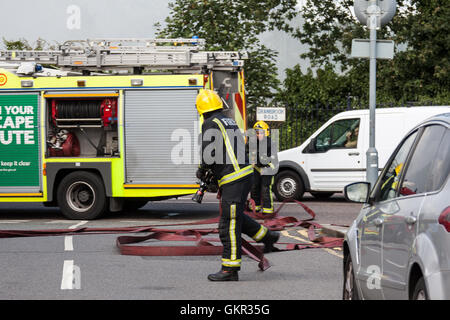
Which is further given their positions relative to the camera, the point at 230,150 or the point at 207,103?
the point at 207,103

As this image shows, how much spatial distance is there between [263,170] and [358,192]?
9045mm

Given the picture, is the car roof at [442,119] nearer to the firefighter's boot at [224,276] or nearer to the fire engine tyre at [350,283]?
the fire engine tyre at [350,283]

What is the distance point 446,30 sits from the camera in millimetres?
29656

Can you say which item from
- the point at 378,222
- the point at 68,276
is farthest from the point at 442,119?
the point at 68,276

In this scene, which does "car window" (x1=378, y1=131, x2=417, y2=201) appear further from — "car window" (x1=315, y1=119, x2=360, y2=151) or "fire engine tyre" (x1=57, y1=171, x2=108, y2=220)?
"car window" (x1=315, y1=119, x2=360, y2=151)

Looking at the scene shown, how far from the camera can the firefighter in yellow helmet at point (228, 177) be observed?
7.89m

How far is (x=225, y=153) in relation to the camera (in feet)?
26.2

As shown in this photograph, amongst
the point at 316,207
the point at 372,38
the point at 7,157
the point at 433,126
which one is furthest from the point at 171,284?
the point at 316,207

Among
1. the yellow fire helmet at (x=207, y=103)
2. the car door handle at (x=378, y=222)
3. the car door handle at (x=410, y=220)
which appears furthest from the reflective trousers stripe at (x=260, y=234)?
the car door handle at (x=410, y=220)

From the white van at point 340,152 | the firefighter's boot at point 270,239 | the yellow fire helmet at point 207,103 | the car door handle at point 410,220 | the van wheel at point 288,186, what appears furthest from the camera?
the van wheel at point 288,186

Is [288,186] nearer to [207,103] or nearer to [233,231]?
[207,103]

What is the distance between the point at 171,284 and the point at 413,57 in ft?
77.8

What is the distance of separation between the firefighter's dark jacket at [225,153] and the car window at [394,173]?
2733 millimetres

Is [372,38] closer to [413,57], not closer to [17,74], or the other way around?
[17,74]
